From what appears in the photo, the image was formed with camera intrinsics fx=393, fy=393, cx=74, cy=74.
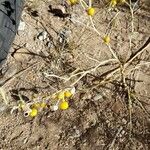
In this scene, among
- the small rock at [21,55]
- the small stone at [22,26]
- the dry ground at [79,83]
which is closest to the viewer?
the dry ground at [79,83]

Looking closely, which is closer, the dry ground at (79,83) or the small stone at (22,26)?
the dry ground at (79,83)

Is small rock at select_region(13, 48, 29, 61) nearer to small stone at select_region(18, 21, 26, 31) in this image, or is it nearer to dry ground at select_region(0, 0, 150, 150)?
dry ground at select_region(0, 0, 150, 150)

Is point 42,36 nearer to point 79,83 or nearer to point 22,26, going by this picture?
point 22,26

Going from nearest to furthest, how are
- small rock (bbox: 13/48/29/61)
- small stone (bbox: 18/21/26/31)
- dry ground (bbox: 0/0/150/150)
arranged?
dry ground (bbox: 0/0/150/150), small rock (bbox: 13/48/29/61), small stone (bbox: 18/21/26/31)

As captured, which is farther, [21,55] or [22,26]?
[22,26]

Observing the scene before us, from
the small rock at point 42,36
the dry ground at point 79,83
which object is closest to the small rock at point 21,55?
the dry ground at point 79,83

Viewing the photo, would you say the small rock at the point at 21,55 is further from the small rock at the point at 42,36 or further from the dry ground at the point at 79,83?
the small rock at the point at 42,36

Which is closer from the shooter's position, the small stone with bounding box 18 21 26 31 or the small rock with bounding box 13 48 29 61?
the small rock with bounding box 13 48 29 61

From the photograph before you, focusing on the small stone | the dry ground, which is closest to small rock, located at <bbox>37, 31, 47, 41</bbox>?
the dry ground

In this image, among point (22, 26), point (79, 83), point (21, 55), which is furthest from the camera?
point (22, 26)

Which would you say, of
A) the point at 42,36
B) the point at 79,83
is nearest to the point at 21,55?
the point at 42,36
